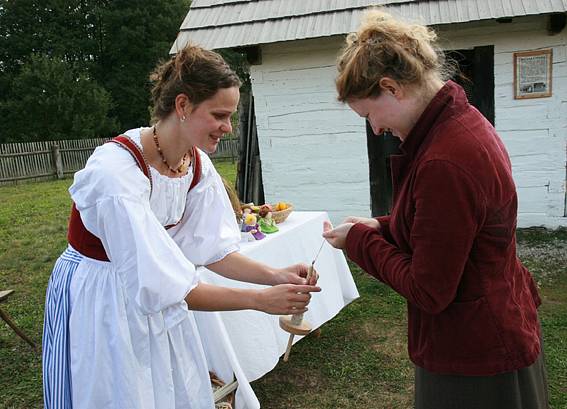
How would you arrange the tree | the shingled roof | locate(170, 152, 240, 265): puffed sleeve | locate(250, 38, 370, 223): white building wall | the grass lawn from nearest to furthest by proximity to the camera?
locate(170, 152, 240, 265): puffed sleeve → the grass lawn → the shingled roof → locate(250, 38, 370, 223): white building wall → the tree

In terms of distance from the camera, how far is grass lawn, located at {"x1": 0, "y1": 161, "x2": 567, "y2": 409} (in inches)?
113

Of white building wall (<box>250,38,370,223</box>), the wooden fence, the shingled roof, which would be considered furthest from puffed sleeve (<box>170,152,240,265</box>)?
the wooden fence

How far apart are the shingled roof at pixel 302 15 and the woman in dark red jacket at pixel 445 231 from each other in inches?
146

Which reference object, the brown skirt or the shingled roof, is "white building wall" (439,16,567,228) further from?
the brown skirt

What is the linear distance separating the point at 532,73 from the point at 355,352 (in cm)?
352

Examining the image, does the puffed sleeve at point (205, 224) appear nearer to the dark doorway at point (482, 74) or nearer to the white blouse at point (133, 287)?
the white blouse at point (133, 287)

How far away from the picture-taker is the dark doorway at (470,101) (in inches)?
205

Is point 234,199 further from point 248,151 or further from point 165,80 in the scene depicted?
point 248,151

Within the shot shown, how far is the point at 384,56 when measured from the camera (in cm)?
124

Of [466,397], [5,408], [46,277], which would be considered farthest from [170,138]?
[46,277]

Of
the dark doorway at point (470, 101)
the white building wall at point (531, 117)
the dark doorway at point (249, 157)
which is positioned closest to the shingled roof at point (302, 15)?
the white building wall at point (531, 117)

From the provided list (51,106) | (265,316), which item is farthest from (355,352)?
(51,106)

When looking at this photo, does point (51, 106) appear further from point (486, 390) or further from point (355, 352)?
point (486, 390)

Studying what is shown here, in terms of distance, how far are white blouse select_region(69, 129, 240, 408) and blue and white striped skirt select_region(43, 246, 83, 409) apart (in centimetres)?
5
